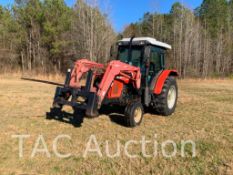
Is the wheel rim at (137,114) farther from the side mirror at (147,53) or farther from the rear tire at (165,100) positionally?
the side mirror at (147,53)

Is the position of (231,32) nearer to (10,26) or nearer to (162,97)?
(10,26)

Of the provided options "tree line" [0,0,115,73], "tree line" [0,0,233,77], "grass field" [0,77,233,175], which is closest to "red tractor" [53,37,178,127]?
"grass field" [0,77,233,175]

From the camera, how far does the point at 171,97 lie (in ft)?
26.6

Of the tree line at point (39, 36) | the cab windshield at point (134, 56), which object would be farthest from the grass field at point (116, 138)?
the tree line at point (39, 36)

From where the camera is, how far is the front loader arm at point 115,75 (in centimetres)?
573

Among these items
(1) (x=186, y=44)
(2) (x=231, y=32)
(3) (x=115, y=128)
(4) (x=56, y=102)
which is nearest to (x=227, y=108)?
(3) (x=115, y=128)

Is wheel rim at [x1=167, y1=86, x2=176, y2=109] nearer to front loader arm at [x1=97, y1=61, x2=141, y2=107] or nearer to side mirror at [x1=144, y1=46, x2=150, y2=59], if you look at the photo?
side mirror at [x1=144, y1=46, x2=150, y2=59]

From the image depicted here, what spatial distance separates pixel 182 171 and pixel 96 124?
2.84m

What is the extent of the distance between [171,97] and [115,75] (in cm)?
271

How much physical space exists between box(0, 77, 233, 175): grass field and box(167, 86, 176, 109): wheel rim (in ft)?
0.93

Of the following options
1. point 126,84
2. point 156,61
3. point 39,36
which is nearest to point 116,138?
point 126,84

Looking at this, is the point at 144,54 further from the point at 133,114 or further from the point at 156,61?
the point at 133,114

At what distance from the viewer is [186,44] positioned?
2709 centimetres

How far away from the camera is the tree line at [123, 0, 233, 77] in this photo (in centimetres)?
2719
